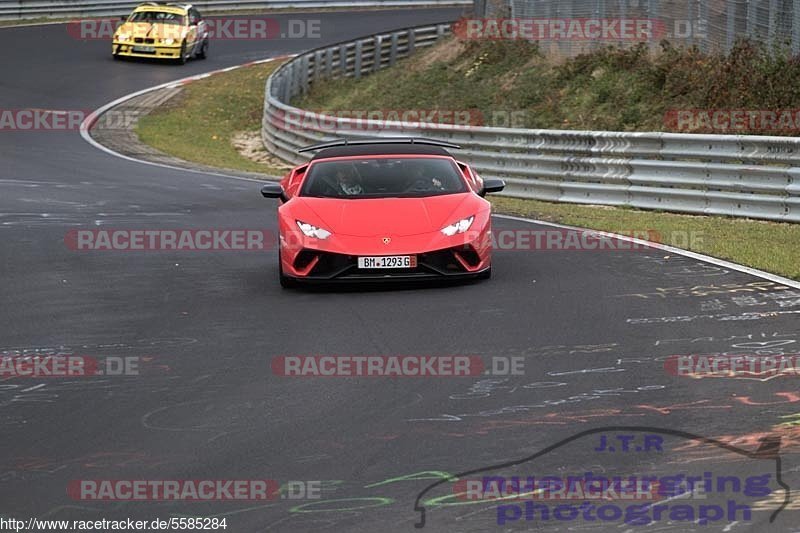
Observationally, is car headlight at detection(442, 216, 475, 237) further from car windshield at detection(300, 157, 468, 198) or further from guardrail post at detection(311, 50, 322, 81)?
guardrail post at detection(311, 50, 322, 81)

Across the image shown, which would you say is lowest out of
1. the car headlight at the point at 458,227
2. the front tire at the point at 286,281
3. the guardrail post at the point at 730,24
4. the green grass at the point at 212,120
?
the green grass at the point at 212,120

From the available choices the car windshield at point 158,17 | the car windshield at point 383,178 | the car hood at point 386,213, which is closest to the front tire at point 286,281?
the car hood at point 386,213

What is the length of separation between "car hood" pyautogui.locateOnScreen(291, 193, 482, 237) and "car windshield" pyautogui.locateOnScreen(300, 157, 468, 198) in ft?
0.62

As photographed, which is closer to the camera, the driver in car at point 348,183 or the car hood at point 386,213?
the car hood at point 386,213

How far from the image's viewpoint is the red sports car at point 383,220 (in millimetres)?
12305

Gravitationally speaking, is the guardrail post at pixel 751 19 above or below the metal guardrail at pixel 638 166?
above

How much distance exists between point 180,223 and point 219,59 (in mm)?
27843

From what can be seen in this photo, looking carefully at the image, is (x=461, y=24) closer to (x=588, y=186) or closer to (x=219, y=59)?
(x=219, y=59)

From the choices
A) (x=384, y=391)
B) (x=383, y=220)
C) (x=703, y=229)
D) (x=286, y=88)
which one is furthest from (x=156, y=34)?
(x=384, y=391)

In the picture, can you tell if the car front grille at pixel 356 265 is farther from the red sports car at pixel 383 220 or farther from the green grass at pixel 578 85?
the green grass at pixel 578 85

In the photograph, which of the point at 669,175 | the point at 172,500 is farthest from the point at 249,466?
the point at 669,175

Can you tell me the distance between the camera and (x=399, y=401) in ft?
27.5

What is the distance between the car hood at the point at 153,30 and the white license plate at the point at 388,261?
31340mm

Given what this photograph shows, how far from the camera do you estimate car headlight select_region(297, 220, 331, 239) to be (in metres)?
12.5
